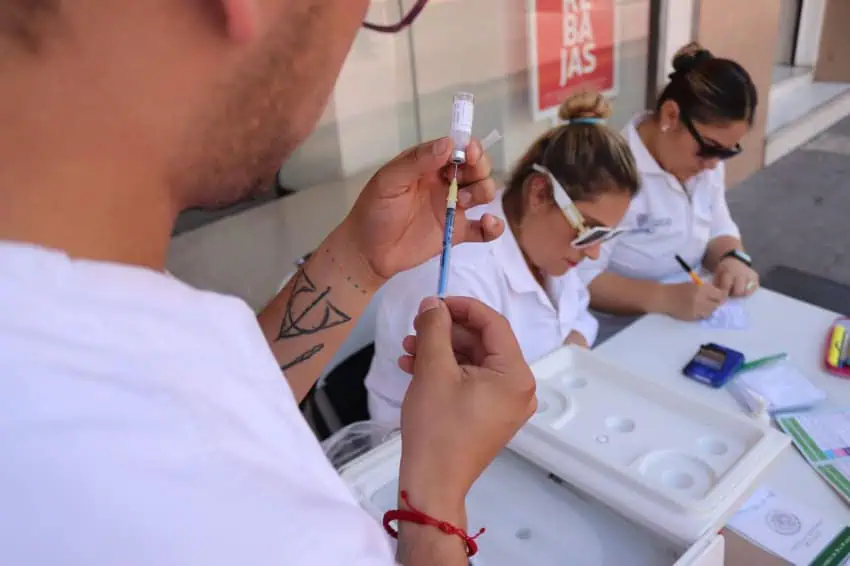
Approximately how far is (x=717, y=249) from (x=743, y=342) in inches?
27.6

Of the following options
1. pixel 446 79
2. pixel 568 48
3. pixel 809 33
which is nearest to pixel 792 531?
pixel 446 79

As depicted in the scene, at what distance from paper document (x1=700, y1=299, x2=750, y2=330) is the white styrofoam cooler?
2.15 ft

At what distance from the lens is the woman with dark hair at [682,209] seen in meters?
1.92

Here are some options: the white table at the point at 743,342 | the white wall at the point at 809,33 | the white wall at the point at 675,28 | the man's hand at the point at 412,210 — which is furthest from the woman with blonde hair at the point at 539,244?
the white wall at the point at 809,33

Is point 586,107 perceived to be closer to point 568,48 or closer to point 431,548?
point 431,548

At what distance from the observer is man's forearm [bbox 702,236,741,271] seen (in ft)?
7.31

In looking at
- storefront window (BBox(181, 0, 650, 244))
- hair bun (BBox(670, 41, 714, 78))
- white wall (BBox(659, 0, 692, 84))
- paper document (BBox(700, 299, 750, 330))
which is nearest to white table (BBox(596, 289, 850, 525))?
paper document (BBox(700, 299, 750, 330))

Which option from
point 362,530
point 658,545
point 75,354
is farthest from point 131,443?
point 658,545

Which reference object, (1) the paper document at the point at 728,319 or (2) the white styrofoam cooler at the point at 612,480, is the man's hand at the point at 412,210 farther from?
(1) the paper document at the point at 728,319

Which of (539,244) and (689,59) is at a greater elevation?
(689,59)

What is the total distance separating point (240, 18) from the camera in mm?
489

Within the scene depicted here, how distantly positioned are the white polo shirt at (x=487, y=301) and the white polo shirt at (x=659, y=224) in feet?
1.40

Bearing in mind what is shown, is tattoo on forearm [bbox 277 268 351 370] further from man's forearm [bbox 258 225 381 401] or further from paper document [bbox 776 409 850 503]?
paper document [bbox 776 409 850 503]

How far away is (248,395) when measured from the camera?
455mm
